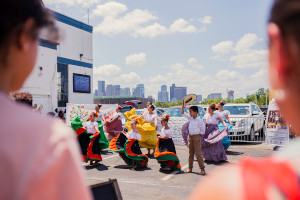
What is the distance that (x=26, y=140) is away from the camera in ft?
2.08

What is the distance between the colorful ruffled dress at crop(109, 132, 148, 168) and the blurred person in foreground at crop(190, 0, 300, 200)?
23.5ft

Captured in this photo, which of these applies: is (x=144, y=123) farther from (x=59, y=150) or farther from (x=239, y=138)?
(x=59, y=150)

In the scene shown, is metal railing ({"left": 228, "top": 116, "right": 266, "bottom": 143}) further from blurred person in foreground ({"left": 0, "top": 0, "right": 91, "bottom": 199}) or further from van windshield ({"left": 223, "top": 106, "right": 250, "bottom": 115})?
blurred person in foreground ({"left": 0, "top": 0, "right": 91, "bottom": 199})

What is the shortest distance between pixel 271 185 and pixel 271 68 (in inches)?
10.2

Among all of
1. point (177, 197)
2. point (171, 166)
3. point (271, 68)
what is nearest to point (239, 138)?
point (171, 166)

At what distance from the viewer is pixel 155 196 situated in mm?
5188

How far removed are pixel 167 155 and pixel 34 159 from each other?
676cm

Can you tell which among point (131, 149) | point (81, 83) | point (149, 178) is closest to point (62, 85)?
point (81, 83)

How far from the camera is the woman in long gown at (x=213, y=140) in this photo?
8.33 metres

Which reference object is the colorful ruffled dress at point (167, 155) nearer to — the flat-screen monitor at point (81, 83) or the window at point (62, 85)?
the window at point (62, 85)

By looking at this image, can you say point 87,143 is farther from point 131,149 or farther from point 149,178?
point 149,178

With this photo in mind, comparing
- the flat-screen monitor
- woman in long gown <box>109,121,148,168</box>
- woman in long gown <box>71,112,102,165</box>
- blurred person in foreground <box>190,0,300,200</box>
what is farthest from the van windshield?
the flat-screen monitor

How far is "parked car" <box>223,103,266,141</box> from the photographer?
11.7m

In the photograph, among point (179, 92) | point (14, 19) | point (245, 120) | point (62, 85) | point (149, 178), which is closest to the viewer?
point (14, 19)
